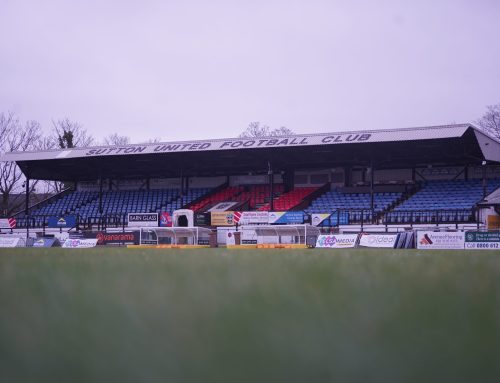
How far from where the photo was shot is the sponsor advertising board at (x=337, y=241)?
24969 millimetres

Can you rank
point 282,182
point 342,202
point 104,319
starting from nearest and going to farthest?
point 104,319
point 342,202
point 282,182

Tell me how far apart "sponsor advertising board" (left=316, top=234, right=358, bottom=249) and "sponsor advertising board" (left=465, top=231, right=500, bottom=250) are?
486cm

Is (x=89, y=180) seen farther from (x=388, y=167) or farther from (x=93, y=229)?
(x=388, y=167)

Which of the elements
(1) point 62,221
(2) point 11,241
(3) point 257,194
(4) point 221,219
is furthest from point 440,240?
(1) point 62,221

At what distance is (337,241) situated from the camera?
25.7m

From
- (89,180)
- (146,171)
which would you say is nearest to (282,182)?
(146,171)

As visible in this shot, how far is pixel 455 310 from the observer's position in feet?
10.0

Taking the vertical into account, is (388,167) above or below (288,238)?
above

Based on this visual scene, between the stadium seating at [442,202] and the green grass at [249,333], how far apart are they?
27173mm

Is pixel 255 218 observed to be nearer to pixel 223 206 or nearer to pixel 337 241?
pixel 337 241

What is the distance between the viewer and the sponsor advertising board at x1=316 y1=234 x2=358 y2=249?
2497 centimetres

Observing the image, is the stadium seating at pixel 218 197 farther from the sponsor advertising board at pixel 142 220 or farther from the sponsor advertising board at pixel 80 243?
A: the sponsor advertising board at pixel 80 243

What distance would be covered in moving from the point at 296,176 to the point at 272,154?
6216 mm

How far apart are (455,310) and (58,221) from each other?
118ft
